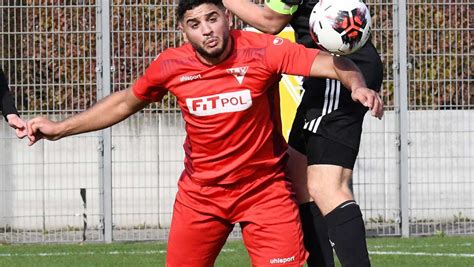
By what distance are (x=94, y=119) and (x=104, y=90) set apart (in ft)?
19.7

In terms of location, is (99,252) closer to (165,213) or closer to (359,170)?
(165,213)

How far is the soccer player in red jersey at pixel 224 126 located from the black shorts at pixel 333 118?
0.23m

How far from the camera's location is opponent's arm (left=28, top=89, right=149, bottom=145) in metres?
6.72

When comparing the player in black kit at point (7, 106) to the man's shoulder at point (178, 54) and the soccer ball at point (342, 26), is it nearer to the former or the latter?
the man's shoulder at point (178, 54)

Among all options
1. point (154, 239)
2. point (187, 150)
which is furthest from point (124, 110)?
point (154, 239)

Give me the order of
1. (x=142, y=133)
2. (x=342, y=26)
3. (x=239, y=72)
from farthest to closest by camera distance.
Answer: (x=142, y=133) → (x=239, y=72) → (x=342, y=26)

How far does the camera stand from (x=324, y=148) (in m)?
6.80

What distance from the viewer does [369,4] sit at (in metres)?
13.1

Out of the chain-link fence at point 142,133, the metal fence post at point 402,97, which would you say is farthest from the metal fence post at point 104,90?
the metal fence post at point 402,97

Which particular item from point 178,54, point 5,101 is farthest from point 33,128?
point 5,101

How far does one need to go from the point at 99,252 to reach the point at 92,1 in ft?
9.07

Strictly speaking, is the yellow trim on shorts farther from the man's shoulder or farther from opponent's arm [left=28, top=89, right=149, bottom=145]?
opponent's arm [left=28, top=89, right=149, bottom=145]

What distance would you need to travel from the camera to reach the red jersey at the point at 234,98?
6.40 m

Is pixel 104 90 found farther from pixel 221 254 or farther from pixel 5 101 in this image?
pixel 5 101
